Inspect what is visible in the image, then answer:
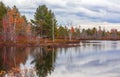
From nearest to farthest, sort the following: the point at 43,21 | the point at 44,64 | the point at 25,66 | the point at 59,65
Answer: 1. the point at 25,66
2. the point at 59,65
3. the point at 44,64
4. the point at 43,21

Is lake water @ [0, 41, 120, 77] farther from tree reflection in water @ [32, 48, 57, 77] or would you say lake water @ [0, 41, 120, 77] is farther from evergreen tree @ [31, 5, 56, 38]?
evergreen tree @ [31, 5, 56, 38]

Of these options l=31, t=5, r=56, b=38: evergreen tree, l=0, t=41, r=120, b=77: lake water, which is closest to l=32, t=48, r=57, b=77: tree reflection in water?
l=0, t=41, r=120, b=77: lake water

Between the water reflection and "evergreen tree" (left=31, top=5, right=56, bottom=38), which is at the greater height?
"evergreen tree" (left=31, top=5, right=56, bottom=38)

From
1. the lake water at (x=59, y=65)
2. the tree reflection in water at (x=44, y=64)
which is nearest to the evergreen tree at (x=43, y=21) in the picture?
the lake water at (x=59, y=65)

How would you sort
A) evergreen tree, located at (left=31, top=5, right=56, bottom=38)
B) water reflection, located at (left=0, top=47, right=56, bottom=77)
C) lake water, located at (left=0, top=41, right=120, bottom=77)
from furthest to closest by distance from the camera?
evergreen tree, located at (left=31, top=5, right=56, bottom=38)
lake water, located at (left=0, top=41, right=120, bottom=77)
water reflection, located at (left=0, top=47, right=56, bottom=77)

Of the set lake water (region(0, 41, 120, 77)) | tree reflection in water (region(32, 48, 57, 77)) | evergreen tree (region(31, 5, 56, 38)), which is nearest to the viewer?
lake water (region(0, 41, 120, 77))

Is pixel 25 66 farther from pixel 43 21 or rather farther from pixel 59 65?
pixel 43 21

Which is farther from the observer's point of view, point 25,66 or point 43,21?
point 43,21

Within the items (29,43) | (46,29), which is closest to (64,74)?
(29,43)

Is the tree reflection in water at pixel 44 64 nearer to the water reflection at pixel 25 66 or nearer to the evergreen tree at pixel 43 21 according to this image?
the water reflection at pixel 25 66

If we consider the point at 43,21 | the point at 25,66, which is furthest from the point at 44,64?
the point at 43,21

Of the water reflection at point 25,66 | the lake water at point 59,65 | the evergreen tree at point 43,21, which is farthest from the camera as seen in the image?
the evergreen tree at point 43,21

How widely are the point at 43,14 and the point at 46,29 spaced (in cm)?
549

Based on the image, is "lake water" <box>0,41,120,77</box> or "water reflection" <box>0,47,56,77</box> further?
"lake water" <box>0,41,120,77</box>
